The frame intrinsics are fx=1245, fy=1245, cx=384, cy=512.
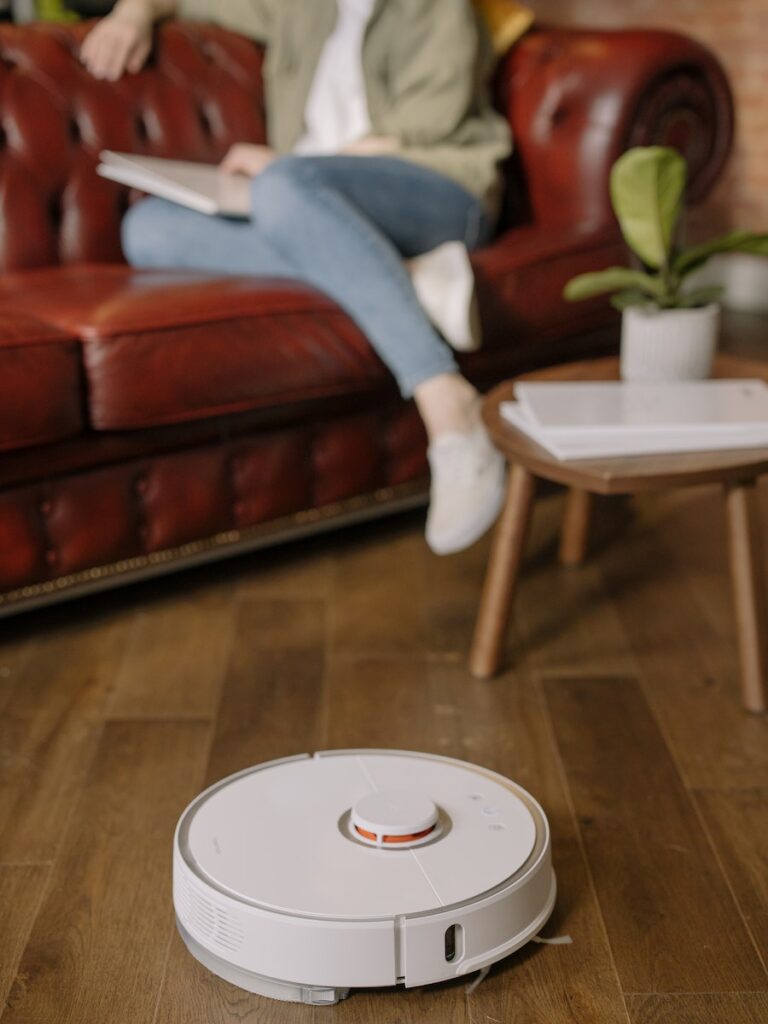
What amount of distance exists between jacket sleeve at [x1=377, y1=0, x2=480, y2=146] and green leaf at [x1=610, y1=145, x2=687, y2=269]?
641 millimetres

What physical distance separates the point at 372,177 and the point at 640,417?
2.50 ft

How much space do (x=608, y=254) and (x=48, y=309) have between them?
972 millimetres

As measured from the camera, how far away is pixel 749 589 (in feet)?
5.02

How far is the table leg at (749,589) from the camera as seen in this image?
5.01ft

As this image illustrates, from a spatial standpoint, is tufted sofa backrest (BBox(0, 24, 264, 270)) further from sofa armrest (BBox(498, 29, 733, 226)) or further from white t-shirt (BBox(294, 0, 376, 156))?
sofa armrest (BBox(498, 29, 733, 226))

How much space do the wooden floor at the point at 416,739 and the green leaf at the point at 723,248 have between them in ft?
1.65

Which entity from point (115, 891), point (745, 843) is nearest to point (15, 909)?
point (115, 891)

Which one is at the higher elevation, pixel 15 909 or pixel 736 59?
pixel 15 909

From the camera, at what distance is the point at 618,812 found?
1.32 meters

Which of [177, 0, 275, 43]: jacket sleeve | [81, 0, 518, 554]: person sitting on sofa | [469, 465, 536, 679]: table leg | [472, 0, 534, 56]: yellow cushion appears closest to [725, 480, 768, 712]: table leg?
[469, 465, 536, 679]: table leg

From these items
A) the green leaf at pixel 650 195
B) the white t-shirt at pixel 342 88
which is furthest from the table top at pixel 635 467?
the white t-shirt at pixel 342 88

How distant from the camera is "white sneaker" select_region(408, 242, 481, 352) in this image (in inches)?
74.2

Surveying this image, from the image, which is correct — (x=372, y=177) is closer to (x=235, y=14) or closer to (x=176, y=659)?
(x=235, y=14)

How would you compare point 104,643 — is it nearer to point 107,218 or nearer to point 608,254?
point 107,218
